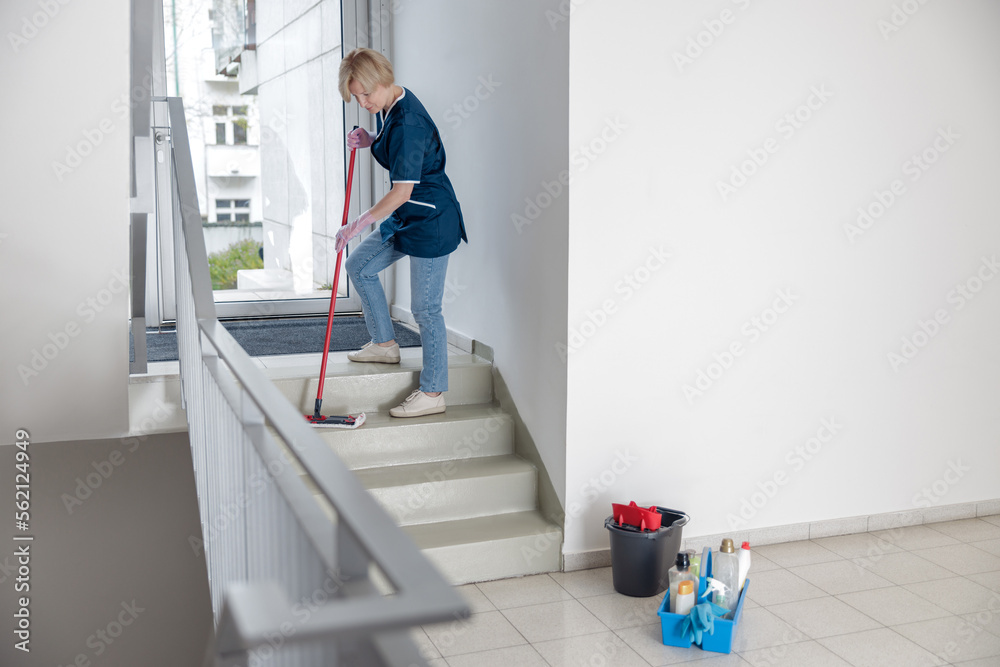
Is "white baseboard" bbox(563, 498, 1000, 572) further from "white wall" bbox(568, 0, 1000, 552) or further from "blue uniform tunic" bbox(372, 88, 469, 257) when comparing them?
"blue uniform tunic" bbox(372, 88, 469, 257)

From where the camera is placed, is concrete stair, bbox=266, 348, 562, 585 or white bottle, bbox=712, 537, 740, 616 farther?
concrete stair, bbox=266, 348, 562, 585

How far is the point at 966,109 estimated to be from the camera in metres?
3.90

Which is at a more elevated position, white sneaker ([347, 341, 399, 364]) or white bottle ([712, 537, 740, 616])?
white sneaker ([347, 341, 399, 364])

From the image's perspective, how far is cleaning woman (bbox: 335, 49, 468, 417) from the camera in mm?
3359

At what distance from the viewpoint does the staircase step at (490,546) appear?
3305 mm

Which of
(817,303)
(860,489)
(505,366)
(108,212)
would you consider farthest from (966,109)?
(108,212)

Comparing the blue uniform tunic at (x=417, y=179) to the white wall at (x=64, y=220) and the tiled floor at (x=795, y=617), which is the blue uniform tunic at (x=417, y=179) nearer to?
the white wall at (x=64, y=220)

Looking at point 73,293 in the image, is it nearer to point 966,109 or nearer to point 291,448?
point 291,448

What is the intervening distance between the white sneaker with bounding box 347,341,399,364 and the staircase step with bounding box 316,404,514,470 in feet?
1.05

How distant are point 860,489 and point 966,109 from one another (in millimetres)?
1719

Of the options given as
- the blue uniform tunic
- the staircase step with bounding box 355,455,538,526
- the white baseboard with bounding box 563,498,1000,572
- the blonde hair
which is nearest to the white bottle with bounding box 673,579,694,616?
the white baseboard with bounding box 563,498,1000,572

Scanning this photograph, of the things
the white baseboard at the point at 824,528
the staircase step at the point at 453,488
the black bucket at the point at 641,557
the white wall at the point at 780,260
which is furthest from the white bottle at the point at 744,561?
the staircase step at the point at 453,488

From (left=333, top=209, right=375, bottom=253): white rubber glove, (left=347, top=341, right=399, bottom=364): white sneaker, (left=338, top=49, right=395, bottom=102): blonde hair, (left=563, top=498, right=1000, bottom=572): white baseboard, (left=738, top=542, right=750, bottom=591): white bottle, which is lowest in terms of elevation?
(left=563, top=498, right=1000, bottom=572): white baseboard

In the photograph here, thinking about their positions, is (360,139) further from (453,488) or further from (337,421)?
(453,488)
